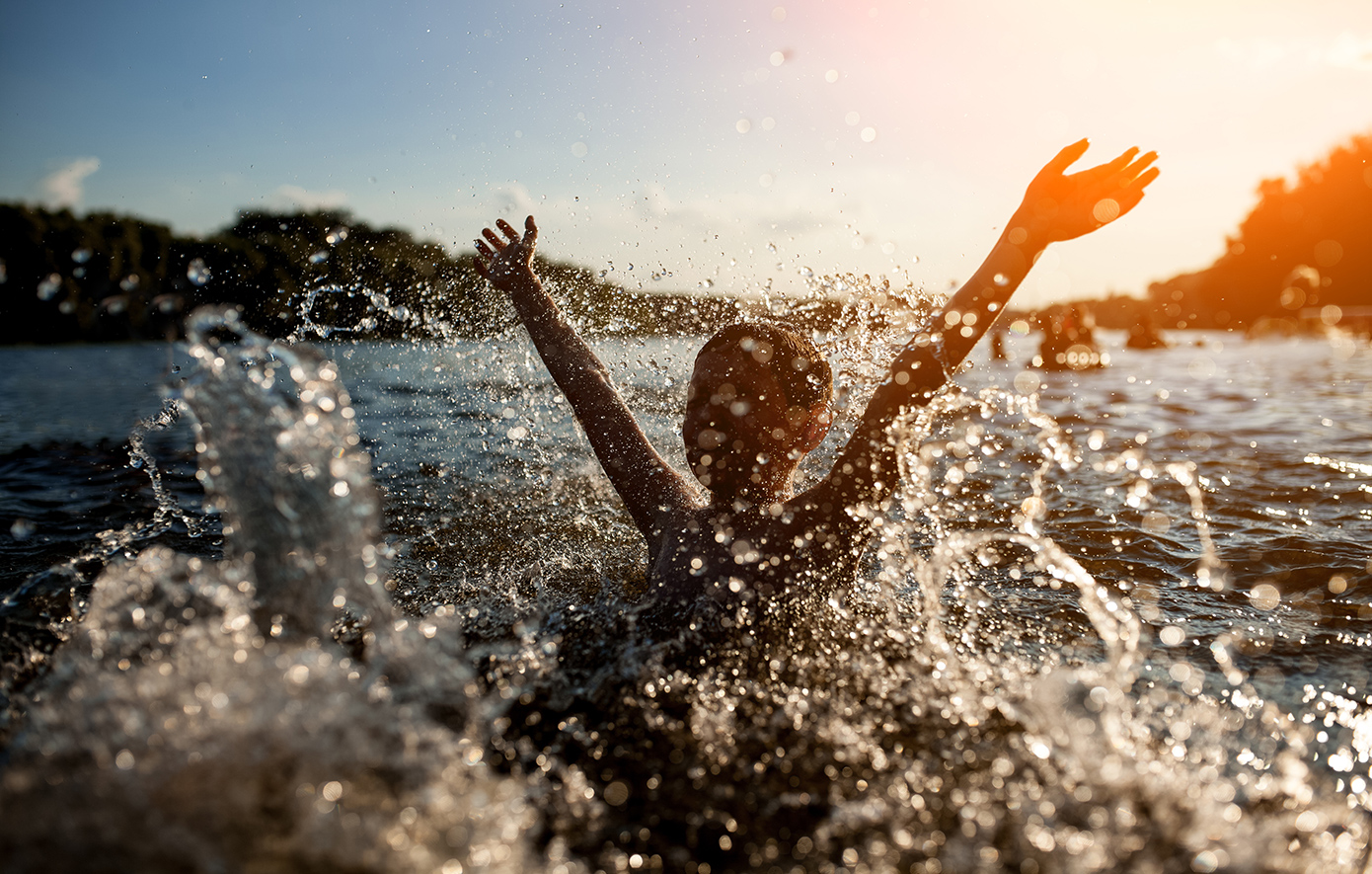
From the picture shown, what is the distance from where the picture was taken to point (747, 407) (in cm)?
301

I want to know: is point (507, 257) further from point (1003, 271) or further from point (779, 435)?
point (1003, 271)

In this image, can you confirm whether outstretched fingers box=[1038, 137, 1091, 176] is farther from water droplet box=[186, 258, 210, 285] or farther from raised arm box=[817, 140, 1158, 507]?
water droplet box=[186, 258, 210, 285]

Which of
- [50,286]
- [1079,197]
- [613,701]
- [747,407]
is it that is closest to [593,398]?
[747,407]

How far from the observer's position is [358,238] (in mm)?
7035

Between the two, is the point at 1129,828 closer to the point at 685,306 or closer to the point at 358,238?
the point at 685,306

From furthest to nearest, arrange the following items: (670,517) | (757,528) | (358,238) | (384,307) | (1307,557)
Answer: (358,238), (384,307), (1307,557), (670,517), (757,528)

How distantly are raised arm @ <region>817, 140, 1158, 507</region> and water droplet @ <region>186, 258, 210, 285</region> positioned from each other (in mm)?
→ 2347

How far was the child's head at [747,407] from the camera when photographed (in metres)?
3.01

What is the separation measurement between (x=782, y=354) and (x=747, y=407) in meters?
0.32

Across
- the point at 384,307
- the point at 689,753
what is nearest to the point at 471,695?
the point at 689,753

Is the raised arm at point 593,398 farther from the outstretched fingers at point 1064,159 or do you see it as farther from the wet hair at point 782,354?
the outstretched fingers at point 1064,159

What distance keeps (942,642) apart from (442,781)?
6.66 ft

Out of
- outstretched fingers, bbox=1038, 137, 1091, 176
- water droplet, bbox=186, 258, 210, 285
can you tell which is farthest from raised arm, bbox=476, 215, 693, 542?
outstretched fingers, bbox=1038, 137, 1091, 176

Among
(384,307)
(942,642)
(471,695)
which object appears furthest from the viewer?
(384,307)
